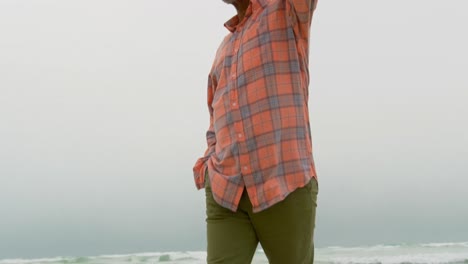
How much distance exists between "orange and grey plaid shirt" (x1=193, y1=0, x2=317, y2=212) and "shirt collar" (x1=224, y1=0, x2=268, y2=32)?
0.03 metres

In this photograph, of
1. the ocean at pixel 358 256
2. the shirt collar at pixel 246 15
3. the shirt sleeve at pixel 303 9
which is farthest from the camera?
the ocean at pixel 358 256

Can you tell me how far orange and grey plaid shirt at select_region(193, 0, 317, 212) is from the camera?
1.55 m

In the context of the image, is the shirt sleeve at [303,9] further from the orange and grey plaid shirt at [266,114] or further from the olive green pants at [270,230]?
the olive green pants at [270,230]

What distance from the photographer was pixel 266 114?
1562 mm

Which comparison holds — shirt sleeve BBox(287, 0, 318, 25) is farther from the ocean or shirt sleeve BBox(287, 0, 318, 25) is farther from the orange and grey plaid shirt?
the ocean

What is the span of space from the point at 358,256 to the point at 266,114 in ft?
17.6

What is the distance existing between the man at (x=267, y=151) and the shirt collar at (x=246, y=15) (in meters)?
0.05

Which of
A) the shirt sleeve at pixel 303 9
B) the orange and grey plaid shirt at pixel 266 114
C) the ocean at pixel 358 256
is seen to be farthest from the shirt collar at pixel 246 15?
the ocean at pixel 358 256

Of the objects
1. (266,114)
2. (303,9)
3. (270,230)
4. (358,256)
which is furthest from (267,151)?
(358,256)

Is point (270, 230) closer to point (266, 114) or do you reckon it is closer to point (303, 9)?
point (266, 114)

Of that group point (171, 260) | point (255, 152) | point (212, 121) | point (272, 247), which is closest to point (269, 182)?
point (255, 152)

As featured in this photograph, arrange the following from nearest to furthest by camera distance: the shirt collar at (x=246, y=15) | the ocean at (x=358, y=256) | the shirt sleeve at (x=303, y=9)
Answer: the shirt sleeve at (x=303, y=9) < the shirt collar at (x=246, y=15) < the ocean at (x=358, y=256)

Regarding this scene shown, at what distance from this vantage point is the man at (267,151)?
1.55 meters

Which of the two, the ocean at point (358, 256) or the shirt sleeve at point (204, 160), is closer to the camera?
the shirt sleeve at point (204, 160)
